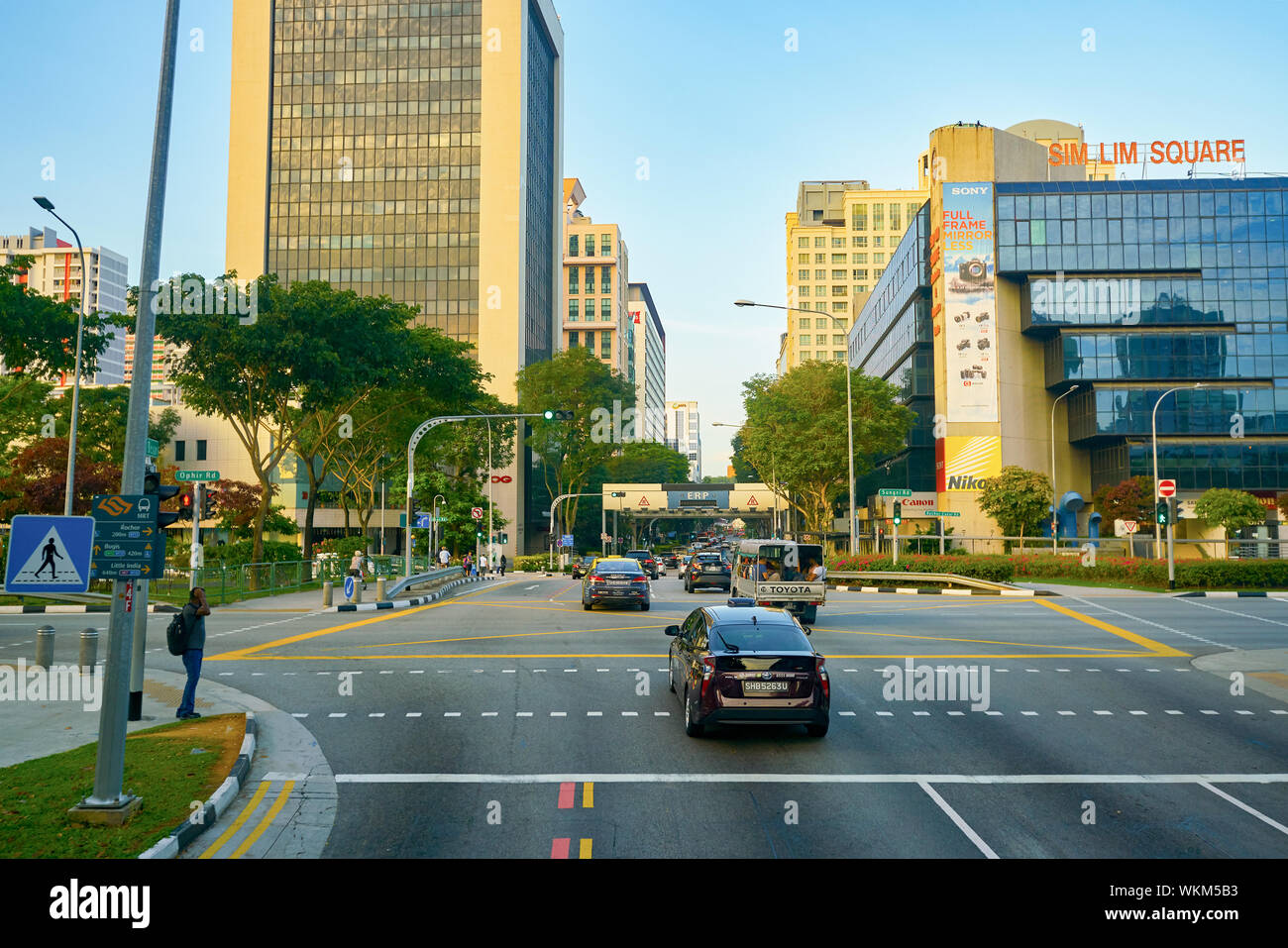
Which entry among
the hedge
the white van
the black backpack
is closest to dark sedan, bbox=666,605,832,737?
the black backpack

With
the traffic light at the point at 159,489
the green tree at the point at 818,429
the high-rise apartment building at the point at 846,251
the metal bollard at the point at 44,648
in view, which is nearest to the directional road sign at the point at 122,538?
the traffic light at the point at 159,489

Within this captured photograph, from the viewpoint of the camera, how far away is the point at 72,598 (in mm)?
31359

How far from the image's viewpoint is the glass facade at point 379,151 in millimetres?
88312

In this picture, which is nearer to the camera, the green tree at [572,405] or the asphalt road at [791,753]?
the asphalt road at [791,753]

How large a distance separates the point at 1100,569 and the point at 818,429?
2513cm

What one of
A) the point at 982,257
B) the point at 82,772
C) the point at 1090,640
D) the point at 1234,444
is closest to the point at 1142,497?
the point at 1234,444

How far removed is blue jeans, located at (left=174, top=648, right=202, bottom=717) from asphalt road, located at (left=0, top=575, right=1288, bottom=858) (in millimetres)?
1483

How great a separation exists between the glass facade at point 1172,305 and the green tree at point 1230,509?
6.88 metres

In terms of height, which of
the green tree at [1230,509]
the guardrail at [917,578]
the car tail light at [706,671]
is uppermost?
the green tree at [1230,509]

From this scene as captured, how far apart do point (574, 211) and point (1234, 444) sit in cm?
11235

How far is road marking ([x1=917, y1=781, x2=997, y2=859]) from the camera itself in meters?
7.28

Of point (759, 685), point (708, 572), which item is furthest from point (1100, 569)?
point (759, 685)

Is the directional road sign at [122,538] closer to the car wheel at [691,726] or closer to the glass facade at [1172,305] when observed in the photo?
the car wheel at [691,726]
